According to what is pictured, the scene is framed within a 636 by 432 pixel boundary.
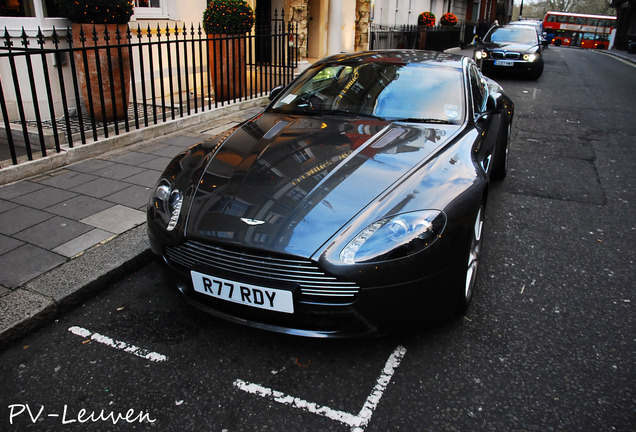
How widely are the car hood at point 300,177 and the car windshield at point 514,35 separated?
13.1m

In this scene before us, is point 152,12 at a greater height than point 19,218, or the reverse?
point 152,12

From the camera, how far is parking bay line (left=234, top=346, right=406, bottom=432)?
2.11 metres

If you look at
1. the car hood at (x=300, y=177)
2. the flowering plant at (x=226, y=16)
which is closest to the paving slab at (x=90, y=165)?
the car hood at (x=300, y=177)

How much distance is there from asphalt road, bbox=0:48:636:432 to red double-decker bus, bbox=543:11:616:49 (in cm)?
5571

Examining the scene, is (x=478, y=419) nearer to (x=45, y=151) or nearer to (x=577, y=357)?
(x=577, y=357)

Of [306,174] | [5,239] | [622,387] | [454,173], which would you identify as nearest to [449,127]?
[454,173]

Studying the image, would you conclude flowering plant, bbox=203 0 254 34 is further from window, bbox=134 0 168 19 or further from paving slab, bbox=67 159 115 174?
paving slab, bbox=67 159 115 174

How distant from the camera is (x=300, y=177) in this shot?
272 centimetres

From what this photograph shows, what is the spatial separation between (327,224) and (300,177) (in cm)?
47

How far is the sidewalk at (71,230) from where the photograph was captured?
9.48 ft

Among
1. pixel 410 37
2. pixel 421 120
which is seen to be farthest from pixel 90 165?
pixel 410 37

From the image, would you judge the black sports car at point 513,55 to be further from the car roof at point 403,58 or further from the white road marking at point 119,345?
the white road marking at point 119,345

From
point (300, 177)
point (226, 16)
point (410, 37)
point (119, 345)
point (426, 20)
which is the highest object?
point (426, 20)

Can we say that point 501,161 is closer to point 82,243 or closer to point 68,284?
point 82,243
